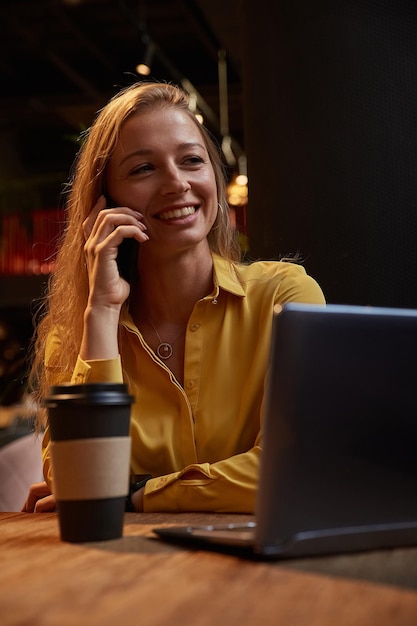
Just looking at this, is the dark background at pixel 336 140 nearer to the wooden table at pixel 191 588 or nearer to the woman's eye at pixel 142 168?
the woman's eye at pixel 142 168

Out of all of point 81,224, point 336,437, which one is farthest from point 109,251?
point 336,437

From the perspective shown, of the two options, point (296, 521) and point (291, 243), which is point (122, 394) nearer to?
point (296, 521)

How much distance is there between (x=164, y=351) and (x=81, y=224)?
431 millimetres

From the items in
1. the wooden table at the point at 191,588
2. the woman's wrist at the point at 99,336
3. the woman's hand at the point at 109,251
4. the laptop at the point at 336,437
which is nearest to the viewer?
the wooden table at the point at 191,588

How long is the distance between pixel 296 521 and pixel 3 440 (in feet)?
7.87

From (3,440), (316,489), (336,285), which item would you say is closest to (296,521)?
(316,489)

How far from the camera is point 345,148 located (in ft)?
8.38

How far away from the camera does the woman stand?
6.31 feet

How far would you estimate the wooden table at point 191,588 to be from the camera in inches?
28.7

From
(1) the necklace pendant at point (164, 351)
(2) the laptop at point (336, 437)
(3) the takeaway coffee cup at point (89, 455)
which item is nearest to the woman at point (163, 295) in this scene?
(1) the necklace pendant at point (164, 351)

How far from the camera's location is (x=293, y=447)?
0.96 m

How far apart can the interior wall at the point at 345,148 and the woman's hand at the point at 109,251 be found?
67 cm

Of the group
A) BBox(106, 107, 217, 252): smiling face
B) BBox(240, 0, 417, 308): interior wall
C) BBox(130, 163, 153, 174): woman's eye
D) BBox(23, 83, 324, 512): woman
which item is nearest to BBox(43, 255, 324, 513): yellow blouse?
BBox(23, 83, 324, 512): woman

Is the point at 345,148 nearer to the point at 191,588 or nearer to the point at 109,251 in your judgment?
the point at 109,251
